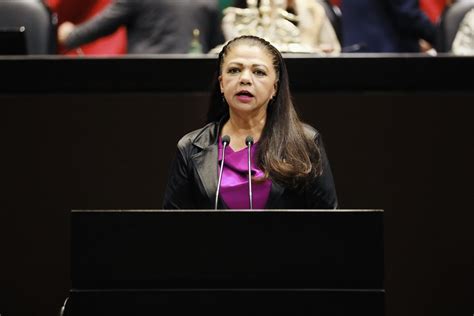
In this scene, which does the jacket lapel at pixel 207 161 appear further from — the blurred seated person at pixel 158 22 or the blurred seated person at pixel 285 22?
the blurred seated person at pixel 158 22

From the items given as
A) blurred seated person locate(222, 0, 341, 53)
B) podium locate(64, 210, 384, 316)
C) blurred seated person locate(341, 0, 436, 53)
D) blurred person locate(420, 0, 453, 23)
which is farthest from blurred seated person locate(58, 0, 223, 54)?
podium locate(64, 210, 384, 316)

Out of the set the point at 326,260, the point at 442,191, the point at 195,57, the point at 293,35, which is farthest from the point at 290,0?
the point at 326,260

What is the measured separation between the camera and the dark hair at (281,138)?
117 inches

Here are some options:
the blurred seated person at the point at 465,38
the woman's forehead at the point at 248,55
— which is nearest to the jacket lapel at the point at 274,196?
the woman's forehead at the point at 248,55

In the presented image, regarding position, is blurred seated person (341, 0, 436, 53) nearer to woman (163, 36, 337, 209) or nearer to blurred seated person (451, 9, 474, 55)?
blurred seated person (451, 9, 474, 55)

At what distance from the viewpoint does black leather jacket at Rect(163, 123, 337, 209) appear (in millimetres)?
3010

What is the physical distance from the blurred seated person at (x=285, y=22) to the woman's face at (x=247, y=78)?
115cm

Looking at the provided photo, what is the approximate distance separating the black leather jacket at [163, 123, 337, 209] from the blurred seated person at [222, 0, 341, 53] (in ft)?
3.95

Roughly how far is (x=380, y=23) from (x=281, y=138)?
238 cm

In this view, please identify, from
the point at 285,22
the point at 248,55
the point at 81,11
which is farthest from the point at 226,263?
the point at 81,11

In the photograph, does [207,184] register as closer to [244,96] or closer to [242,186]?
[242,186]

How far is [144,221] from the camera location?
7.93 ft

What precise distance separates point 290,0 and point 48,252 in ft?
5.11

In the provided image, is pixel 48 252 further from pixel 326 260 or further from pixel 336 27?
pixel 336 27
